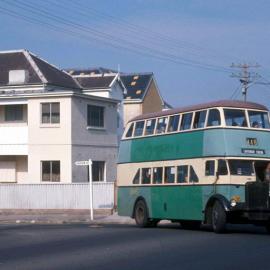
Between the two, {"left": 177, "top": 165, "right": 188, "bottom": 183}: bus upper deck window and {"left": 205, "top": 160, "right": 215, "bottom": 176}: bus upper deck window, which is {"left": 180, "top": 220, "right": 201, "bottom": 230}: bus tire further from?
{"left": 205, "top": 160, "right": 215, "bottom": 176}: bus upper deck window

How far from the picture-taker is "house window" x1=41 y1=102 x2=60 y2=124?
46.3 metres

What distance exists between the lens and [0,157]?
49.2 metres

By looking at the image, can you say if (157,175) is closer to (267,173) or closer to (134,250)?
(267,173)

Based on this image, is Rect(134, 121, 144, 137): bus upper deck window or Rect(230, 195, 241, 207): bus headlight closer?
Rect(230, 195, 241, 207): bus headlight

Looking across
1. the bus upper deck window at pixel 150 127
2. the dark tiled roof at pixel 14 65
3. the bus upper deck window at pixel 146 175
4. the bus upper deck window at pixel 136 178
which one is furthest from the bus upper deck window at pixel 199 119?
the dark tiled roof at pixel 14 65

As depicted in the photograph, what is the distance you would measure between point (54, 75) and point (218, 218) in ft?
103

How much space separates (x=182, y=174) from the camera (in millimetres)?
26656

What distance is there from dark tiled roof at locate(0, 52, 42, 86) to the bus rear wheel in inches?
896

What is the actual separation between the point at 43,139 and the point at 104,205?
24.4 feet

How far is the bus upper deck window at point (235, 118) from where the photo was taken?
977 inches

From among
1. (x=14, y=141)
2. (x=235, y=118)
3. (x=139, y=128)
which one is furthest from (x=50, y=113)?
(x=235, y=118)

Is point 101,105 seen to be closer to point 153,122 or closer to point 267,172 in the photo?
point 153,122

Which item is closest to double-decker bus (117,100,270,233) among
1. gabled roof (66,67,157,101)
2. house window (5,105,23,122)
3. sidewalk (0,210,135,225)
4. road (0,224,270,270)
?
road (0,224,270,270)

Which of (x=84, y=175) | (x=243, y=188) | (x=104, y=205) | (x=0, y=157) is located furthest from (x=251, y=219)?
(x=0, y=157)
